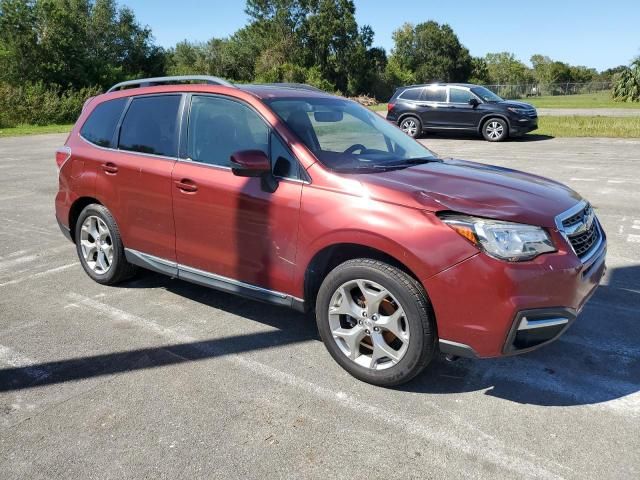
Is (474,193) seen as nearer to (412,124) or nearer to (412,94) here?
(412,124)

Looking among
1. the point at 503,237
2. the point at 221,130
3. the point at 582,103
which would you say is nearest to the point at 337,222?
the point at 503,237

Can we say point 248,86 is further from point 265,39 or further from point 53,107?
point 265,39

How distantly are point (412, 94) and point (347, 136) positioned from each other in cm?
1595

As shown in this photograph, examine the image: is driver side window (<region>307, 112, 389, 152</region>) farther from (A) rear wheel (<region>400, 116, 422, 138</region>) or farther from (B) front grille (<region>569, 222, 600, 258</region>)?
(A) rear wheel (<region>400, 116, 422, 138</region>)

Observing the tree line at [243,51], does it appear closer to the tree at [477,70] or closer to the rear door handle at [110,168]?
the tree at [477,70]

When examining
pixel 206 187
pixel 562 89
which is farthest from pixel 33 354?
pixel 562 89

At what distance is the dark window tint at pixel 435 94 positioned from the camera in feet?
60.5

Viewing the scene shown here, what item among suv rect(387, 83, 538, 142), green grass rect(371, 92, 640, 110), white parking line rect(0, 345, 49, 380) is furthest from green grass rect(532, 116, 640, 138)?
white parking line rect(0, 345, 49, 380)

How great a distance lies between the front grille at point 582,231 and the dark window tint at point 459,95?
15.3m

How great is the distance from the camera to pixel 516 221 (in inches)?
116

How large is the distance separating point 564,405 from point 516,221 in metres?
1.08

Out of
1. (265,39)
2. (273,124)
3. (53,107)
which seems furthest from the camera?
(265,39)

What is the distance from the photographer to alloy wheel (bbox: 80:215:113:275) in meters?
4.91

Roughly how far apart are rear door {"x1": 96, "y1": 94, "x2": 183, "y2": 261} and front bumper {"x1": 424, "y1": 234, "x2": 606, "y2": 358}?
2.28 meters
